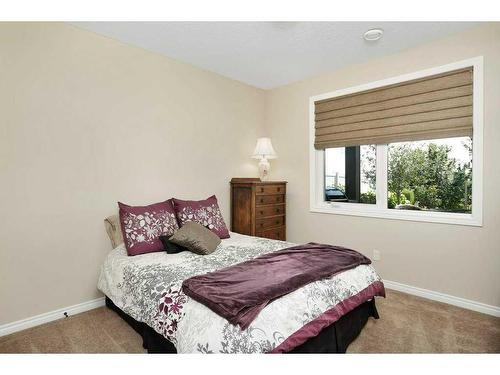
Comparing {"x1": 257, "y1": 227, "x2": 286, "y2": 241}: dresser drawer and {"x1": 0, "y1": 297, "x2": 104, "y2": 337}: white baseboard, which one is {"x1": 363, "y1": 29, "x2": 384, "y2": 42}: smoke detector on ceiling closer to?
{"x1": 257, "y1": 227, "x2": 286, "y2": 241}: dresser drawer

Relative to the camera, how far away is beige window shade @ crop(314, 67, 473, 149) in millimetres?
2570

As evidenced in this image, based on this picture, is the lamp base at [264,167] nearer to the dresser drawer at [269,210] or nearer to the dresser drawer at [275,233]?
the dresser drawer at [269,210]

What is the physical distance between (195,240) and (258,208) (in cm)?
125

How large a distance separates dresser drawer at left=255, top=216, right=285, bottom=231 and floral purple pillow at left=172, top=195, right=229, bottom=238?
618 millimetres

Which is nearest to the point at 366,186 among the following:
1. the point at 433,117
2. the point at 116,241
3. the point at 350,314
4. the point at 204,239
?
the point at 433,117

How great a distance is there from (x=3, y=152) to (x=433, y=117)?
3.64 m

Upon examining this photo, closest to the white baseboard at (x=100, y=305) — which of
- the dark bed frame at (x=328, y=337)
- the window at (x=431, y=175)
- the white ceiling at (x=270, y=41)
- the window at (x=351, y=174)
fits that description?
the dark bed frame at (x=328, y=337)

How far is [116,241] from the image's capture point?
2.60m

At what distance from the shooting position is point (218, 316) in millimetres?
1410

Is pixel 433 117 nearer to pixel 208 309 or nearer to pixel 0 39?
pixel 208 309

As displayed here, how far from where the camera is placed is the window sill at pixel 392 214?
2.59 m

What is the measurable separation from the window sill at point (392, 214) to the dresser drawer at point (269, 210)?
1.25 ft

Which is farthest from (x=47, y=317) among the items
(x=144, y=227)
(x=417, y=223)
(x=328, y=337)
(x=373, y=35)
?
(x=373, y=35)

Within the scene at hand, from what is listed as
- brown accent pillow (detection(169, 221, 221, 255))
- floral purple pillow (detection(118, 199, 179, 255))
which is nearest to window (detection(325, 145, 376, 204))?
brown accent pillow (detection(169, 221, 221, 255))
